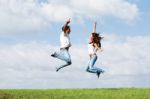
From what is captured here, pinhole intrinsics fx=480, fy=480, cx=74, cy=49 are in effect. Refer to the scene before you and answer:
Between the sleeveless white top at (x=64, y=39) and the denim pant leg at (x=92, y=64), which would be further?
the denim pant leg at (x=92, y=64)

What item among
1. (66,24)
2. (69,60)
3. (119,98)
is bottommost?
(119,98)

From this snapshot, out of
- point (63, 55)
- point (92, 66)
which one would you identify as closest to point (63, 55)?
point (63, 55)

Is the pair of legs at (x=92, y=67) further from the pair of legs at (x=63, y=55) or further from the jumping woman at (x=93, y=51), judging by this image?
the pair of legs at (x=63, y=55)

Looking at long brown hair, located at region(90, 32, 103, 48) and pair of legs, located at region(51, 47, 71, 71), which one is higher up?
long brown hair, located at region(90, 32, 103, 48)

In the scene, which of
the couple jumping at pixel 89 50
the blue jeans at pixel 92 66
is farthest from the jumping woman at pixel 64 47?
the blue jeans at pixel 92 66

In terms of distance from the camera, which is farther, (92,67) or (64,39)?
(92,67)

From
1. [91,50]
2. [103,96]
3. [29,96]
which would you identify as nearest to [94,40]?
[91,50]

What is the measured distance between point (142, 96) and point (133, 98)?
106 cm

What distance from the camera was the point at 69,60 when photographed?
1134 inches

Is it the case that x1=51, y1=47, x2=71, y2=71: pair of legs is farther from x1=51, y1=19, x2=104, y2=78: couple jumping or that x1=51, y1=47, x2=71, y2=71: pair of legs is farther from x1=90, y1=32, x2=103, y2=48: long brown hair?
x1=90, y1=32, x2=103, y2=48: long brown hair

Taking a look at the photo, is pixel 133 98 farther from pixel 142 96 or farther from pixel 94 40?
pixel 94 40

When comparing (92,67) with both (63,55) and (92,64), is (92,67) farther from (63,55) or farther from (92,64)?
(63,55)

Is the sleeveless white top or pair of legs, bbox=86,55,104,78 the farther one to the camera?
pair of legs, bbox=86,55,104,78

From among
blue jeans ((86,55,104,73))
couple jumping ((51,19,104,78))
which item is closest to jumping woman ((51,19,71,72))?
couple jumping ((51,19,104,78))
